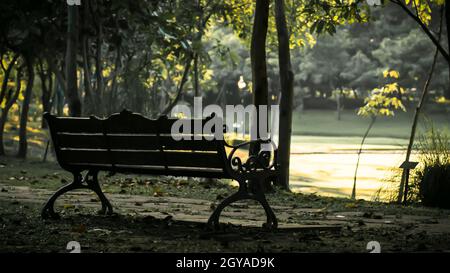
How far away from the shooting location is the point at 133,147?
7785 millimetres

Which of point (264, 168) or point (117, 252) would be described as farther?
point (264, 168)

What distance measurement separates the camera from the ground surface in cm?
639

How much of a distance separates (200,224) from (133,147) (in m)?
0.96

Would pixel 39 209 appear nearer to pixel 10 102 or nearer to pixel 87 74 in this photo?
pixel 87 74

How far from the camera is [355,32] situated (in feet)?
220

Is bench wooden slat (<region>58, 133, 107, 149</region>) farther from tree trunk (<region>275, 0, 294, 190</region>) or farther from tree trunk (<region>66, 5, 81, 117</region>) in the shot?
tree trunk (<region>66, 5, 81, 117</region>)

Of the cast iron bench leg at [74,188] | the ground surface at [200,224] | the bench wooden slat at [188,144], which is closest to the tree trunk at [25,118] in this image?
the ground surface at [200,224]

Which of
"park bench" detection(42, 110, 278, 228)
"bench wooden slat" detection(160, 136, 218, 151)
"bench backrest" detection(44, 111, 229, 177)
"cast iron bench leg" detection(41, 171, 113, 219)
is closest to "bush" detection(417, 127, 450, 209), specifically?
"park bench" detection(42, 110, 278, 228)

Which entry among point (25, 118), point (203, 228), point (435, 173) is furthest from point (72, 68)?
point (203, 228)

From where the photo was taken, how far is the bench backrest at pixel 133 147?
7.30m

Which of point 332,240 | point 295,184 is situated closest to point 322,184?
point 295,184

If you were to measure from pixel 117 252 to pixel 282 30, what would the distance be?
7680 millimetres

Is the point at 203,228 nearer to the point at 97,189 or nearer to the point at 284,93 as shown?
the point at 97,189

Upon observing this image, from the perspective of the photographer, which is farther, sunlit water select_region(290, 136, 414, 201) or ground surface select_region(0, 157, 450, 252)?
sunlit water select_region(290, 136, 414, 201)
